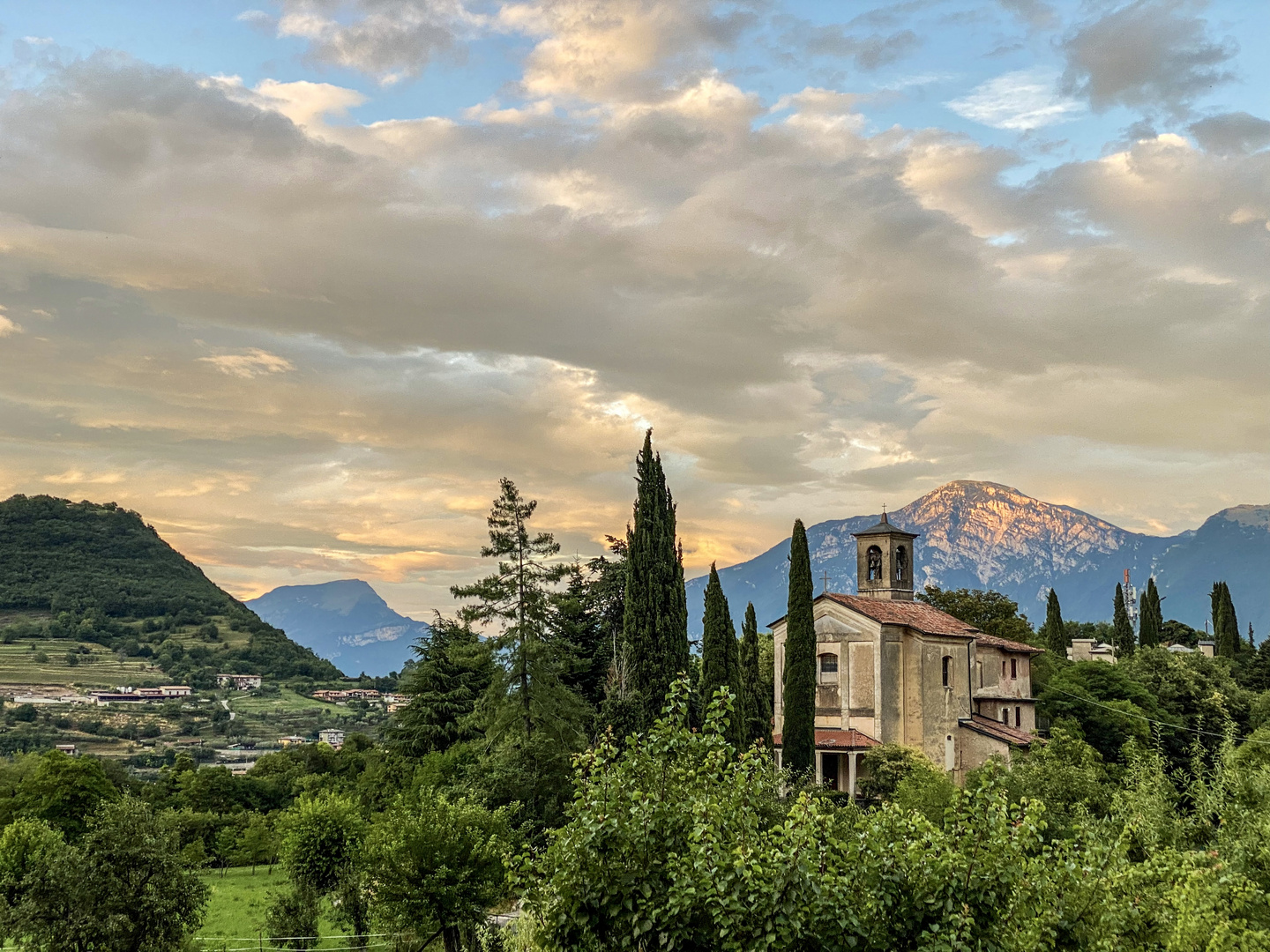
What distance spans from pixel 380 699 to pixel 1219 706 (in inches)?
6280

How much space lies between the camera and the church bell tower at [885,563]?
62.0 m

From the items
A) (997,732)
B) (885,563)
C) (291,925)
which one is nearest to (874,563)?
(885,563)

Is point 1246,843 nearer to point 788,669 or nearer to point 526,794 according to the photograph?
point 526,794

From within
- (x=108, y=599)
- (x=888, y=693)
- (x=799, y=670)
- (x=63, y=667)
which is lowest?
(x=63, y=667)

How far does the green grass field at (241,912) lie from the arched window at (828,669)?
25.2 m

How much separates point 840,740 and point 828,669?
3723mm

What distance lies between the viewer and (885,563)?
204 ft

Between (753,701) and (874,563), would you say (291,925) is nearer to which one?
(753,701)

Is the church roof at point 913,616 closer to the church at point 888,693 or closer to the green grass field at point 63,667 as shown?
the church at point 888,693

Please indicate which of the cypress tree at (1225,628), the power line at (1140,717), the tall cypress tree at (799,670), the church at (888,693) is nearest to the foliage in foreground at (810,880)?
the tall cypress tree at (799,670)

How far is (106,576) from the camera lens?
189 meters

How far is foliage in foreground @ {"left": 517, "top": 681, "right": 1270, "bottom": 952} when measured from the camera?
1117 cm

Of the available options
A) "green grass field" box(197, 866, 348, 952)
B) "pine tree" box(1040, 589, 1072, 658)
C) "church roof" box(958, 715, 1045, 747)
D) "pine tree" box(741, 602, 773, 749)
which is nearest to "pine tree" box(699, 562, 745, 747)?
"pine tree" box(741, 602, 773, 749)

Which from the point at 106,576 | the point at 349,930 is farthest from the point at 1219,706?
the point at 106,576
